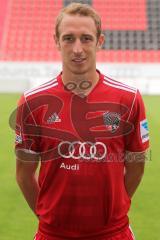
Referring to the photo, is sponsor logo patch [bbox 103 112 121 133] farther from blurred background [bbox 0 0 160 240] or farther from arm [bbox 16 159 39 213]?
blurred background [bbox 0 0 160 240]

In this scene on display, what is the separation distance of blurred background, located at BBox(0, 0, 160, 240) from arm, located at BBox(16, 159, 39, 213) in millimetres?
1977

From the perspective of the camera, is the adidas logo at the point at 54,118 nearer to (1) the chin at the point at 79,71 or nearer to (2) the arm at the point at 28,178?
(1) the chin at the point at 79,71

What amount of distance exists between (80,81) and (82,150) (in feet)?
1.07

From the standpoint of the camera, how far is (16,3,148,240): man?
2127 mm

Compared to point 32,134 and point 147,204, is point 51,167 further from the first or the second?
point 147,204

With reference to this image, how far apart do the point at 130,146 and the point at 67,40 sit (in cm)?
62

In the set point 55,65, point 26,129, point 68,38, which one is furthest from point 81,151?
point 55,65

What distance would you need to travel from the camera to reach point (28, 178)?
246 centimetres

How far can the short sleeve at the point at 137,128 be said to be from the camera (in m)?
2.22

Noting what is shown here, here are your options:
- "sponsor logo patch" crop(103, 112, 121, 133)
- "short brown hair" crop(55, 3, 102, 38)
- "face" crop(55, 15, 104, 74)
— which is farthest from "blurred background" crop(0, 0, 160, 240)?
"short brown hair" crop(55, 3, 102, 38)

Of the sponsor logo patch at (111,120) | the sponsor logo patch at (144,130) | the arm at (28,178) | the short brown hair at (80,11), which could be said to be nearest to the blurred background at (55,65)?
the arm at (28,178)

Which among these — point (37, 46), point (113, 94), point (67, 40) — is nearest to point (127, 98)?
point (113, 94)

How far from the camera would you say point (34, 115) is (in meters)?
2.21

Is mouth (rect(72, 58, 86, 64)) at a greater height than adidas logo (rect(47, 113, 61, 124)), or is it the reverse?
mouth (rect(72, 58, 86, 64))
